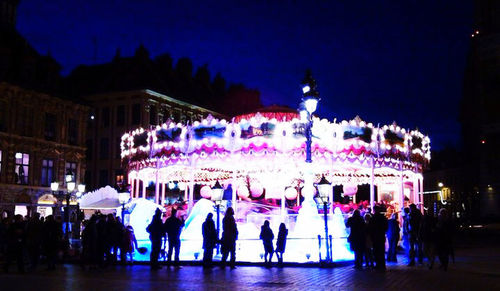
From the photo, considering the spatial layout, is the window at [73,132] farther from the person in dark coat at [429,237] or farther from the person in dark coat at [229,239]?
the person in dark coat at [429,237]

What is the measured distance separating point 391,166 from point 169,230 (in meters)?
10.8

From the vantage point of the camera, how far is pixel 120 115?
172 ft

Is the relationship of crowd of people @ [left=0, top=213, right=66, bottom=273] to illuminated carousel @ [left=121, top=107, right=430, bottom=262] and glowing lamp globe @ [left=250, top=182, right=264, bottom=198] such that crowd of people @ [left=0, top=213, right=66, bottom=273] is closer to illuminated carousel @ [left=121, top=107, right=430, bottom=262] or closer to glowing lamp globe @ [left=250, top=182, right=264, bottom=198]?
illuminated carousel @ [left=121, top=107, right=430, bottom=262]

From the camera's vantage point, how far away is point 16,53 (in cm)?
4028

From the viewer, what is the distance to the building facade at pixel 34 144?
3900 centimetres

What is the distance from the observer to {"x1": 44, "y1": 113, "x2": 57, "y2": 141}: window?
4300 cm

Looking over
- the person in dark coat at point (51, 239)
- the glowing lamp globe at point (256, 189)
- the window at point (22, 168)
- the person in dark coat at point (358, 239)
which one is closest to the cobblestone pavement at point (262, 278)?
the person in dark coat at point (358, 239)

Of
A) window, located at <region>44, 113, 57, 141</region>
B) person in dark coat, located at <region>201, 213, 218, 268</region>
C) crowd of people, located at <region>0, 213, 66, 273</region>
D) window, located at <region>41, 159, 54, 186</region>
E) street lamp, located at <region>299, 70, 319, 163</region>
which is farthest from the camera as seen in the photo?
window, located at <region>44, 113, 57, 141</region>

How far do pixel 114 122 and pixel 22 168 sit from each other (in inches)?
531

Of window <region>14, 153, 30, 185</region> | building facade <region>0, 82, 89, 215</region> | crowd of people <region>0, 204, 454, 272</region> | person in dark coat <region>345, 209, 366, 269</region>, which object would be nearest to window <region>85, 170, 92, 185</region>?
building facade <region>0, 82, 89, 215</region>

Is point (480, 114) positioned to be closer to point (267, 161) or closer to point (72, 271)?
point (267, 161)

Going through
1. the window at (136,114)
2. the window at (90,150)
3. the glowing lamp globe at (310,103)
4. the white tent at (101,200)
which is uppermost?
the window at (136,114)

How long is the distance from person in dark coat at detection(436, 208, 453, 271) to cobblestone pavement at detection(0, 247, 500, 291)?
39 cm

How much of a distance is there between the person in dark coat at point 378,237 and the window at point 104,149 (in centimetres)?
4077
